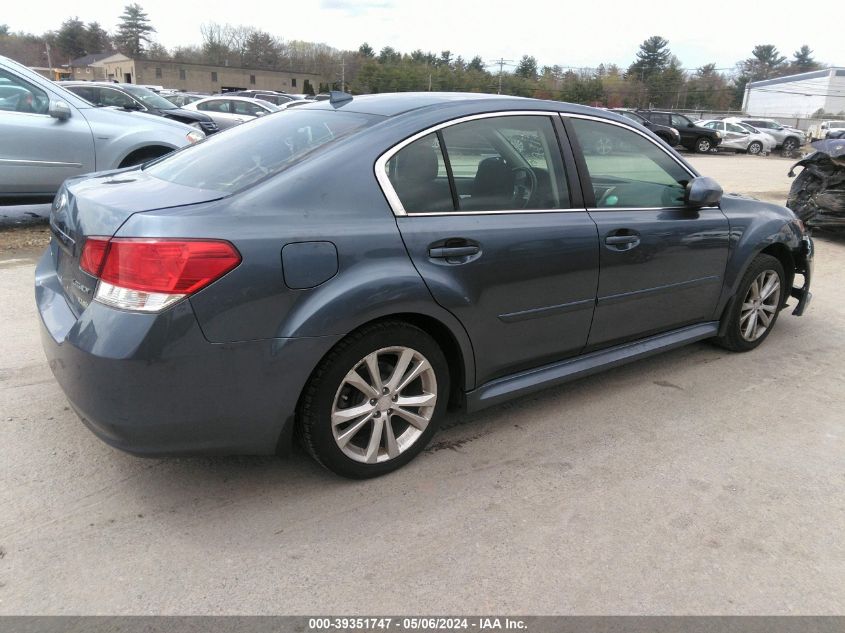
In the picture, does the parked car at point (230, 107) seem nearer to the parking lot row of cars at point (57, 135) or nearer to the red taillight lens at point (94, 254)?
the parking lot row of cars at point (57, 135)

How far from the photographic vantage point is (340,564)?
2406 mm

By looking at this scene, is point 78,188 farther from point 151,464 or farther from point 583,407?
point 583,407

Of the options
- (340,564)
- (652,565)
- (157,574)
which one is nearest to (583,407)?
(652,565)

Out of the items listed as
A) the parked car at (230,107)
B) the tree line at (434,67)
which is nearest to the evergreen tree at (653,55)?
the tree line at (434,67)

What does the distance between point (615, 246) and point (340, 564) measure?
2.12 metres

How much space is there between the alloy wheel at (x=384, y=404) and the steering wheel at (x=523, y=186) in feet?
3.07

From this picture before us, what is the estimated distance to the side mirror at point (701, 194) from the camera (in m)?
3.79

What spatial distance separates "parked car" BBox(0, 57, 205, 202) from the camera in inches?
258

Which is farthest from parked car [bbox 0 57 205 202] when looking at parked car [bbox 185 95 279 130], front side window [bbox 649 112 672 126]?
front side window [bbox 649 112 672 126]

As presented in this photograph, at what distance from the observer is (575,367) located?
353 centimetres

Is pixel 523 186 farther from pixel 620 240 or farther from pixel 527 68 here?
pixel 527 68

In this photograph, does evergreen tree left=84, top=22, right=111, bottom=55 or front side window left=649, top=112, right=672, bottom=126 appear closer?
front side window left=649, top=112, right=672, bottom=126

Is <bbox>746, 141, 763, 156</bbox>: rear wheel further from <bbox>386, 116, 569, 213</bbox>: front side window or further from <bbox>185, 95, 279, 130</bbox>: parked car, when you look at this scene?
<bbox>386, 116, 569, 213</bbox>: front side window

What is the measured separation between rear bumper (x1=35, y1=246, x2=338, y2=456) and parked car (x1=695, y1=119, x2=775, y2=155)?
33541mm
